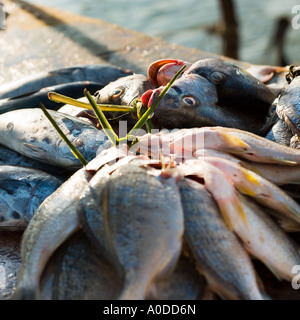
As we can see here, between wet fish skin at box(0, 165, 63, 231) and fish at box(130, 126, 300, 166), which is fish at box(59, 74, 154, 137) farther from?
fish at box(130, 126, 300, 166)

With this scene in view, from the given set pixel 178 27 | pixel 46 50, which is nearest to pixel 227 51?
pixel 178 27

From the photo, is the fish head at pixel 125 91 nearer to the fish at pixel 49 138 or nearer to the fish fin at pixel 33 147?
the fish at pixel 49 138

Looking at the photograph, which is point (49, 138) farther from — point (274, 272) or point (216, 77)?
point (274, 272)

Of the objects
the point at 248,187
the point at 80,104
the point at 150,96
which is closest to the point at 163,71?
the point at 150,96

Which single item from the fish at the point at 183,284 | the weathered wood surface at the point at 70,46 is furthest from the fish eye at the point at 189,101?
the weathered wood surface at the point at 70,46

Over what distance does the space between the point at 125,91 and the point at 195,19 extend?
635 inches

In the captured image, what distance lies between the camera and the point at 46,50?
726 centimetres

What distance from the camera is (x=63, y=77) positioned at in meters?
5.31

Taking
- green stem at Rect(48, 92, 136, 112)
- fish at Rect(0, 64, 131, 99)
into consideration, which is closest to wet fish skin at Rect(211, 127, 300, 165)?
green stem at Rect(48, 92, 136, 112)

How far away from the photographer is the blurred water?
16.4 meters

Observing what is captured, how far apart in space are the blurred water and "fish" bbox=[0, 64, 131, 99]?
10.3 m

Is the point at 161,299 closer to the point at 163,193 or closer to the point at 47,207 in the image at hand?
the point at 163,193

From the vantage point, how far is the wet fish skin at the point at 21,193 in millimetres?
3102

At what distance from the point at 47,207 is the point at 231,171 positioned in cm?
93
